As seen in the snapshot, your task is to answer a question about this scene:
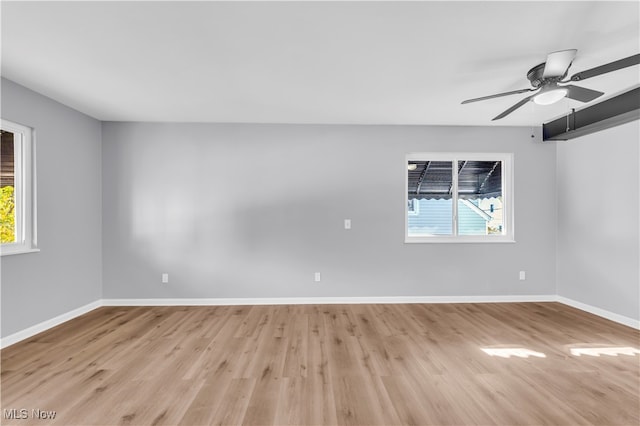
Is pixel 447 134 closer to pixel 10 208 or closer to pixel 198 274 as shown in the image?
pixel 198 274

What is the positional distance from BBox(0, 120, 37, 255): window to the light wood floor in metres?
1.04

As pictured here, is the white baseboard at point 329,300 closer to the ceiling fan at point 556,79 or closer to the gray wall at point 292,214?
the gray wall at point 292,214

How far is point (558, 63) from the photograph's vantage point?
2.10 meters

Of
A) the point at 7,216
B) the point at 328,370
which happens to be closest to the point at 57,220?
the point at 7,216

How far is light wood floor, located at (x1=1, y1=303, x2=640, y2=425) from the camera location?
1.83 m

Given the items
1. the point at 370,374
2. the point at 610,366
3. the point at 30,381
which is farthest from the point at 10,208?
the point at 610,366

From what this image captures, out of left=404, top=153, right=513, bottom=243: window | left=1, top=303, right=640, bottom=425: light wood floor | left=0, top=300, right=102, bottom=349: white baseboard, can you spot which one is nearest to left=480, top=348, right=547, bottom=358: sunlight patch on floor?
left=1, top=303, right=640, bottom=425: light wood floor

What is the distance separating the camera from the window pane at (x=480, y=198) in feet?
14.5

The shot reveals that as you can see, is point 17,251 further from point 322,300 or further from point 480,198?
point 480,198

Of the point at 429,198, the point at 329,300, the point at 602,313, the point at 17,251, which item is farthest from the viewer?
the point at 429,198

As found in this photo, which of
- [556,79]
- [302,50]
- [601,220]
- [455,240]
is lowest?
[455,240]

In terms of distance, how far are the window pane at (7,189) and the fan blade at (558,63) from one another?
487 centimetres

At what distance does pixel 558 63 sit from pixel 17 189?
504 cm

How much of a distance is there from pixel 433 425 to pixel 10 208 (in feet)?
13.9
